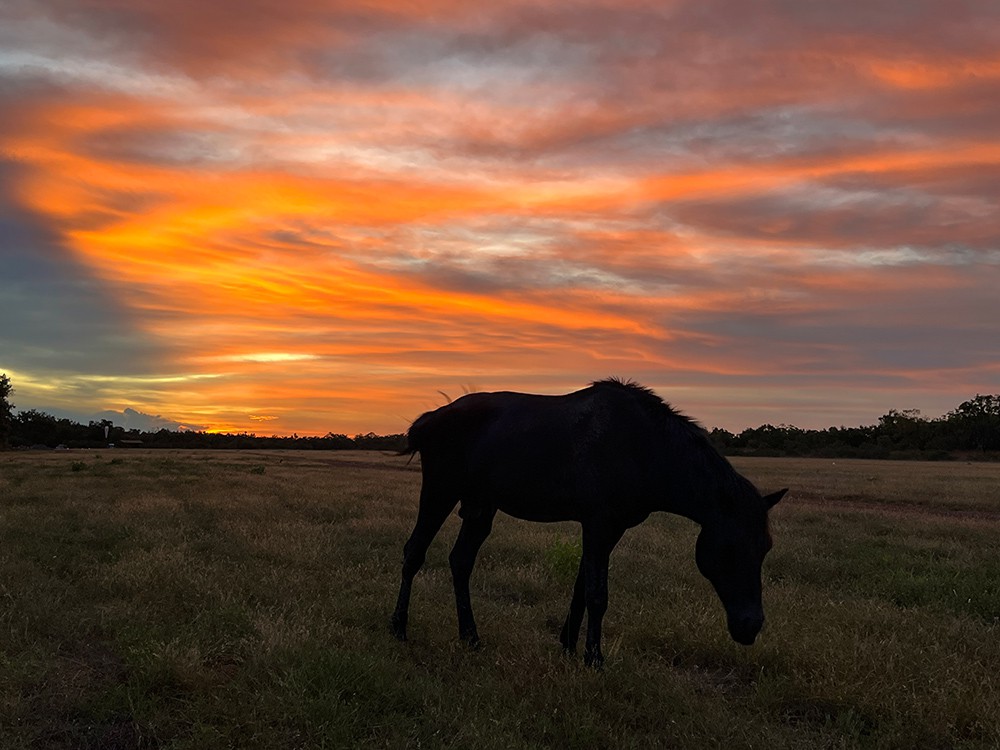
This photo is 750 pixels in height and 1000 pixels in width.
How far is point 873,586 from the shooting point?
10742mm

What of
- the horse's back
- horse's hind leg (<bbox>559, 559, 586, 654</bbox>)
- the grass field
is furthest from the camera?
horse's hind leg (<bbox>559, 559, 586, 654</bbox>)

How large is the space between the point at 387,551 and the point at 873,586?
780cm

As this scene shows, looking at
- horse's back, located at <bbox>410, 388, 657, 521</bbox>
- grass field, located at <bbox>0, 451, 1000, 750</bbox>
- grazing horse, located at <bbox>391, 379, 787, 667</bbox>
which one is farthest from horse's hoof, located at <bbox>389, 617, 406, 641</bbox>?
horse's back, located at <bbox>410, 388, 657, 521</bbox>

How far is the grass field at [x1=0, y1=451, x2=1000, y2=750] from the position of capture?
17.2 ft

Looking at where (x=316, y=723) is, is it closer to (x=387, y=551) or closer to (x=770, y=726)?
(x=770, y=726)

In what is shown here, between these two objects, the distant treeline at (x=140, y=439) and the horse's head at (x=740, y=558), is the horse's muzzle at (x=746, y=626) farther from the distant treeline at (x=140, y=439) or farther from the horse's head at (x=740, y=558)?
the distant treeline at (x=140, y=439)

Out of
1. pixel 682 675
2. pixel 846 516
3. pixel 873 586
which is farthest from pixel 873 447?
pixel 682 675

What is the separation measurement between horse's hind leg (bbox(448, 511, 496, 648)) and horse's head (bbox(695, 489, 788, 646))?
7.90 ft

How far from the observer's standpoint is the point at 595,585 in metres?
6.59

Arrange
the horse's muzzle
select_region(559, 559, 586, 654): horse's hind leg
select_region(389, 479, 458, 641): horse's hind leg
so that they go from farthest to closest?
select_region(389, 479, 458, 641): horse's hind leg
select_region(559, 559, 586, 654): horse's hind leg
the horse's muzzle

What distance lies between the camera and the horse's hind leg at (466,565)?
24.4 ft

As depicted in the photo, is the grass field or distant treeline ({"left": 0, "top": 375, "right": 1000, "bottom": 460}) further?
distant treeline ({"left": 0, "top": 375, "right": 1000, "bottom": 460})

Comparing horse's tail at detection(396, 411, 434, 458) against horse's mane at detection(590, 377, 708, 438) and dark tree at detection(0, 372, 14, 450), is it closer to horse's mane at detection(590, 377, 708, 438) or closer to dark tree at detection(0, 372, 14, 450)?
horse's mane at detection(590, 377, 708, 438)

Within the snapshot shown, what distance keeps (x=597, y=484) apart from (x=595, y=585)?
36.4 inches
